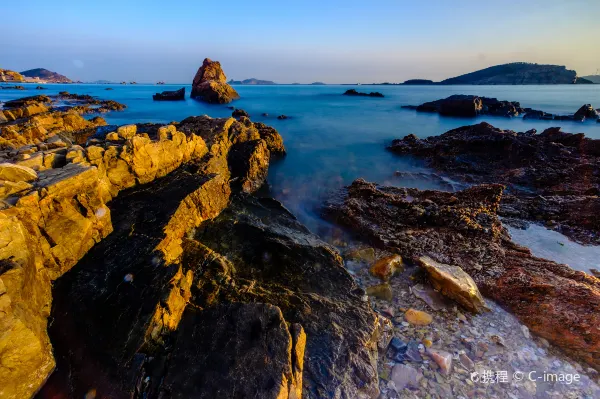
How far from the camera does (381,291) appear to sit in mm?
6102

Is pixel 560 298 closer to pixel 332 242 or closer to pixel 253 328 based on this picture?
pixel 332 242

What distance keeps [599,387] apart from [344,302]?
4107 millimetres

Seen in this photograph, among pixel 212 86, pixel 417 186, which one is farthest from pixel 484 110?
pixel 212 86

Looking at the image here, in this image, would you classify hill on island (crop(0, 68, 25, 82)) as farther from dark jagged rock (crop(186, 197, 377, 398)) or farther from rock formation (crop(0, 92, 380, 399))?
dark jagged rock (crop(186, 197, 377, 398))

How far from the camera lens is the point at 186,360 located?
12.1 feet

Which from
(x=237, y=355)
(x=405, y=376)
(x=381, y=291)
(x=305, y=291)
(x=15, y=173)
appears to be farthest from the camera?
(x=381, y=291)

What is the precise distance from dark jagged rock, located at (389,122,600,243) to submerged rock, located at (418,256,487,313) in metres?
5.36

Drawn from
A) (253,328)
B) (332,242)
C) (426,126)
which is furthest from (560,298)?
(426,126)

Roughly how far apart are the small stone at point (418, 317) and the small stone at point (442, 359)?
67 cm

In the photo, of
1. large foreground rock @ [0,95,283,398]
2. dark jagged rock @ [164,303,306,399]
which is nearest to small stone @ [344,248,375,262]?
dark jagged rock @ [164,303,306,399]

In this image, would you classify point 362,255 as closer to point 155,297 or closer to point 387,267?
point 387,267

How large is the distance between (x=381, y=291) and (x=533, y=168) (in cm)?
1262

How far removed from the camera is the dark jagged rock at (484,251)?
16.5ft

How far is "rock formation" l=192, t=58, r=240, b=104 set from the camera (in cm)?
5775
